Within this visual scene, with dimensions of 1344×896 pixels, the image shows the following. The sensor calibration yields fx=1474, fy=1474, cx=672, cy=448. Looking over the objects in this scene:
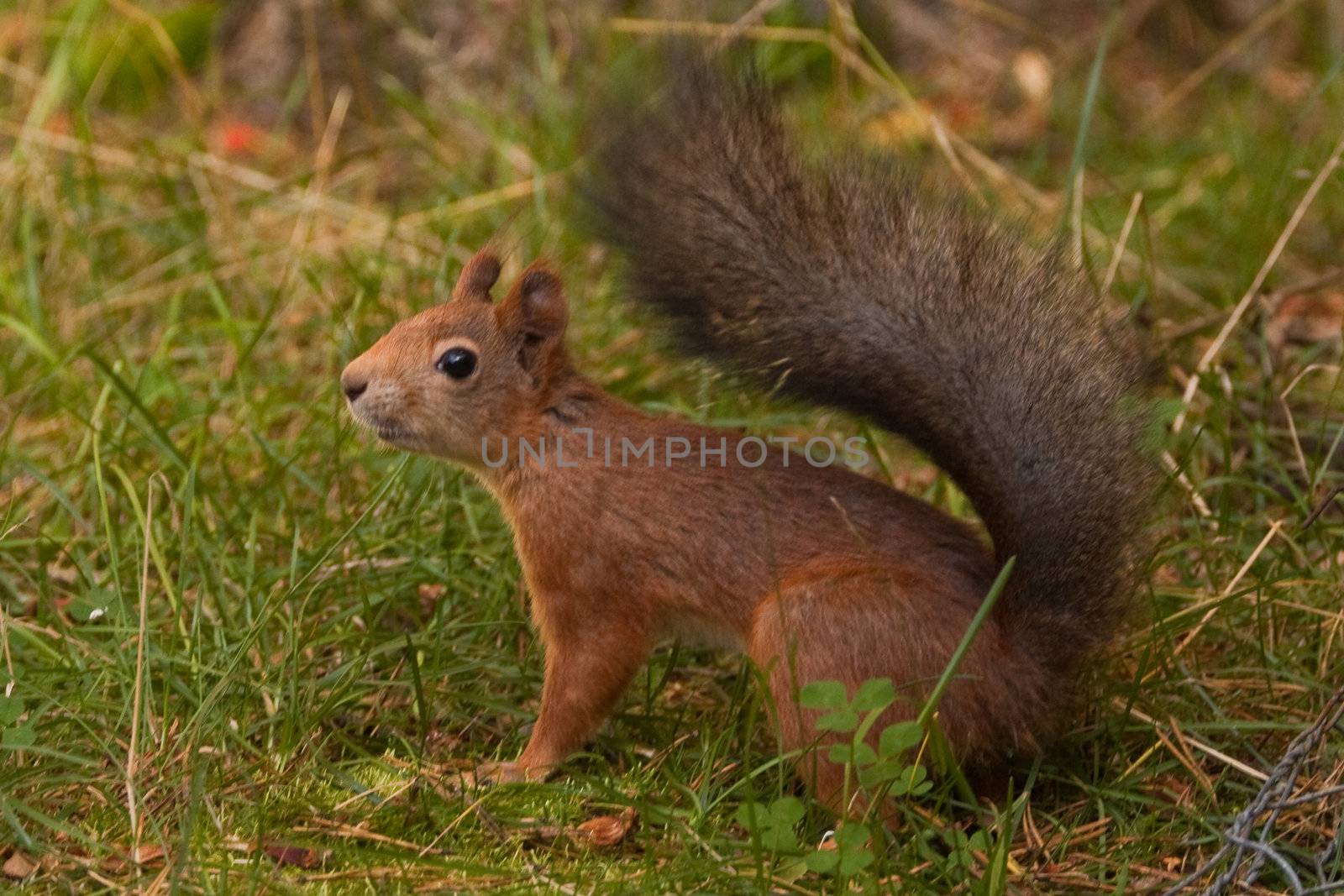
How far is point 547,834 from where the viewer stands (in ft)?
6.86

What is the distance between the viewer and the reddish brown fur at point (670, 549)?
2096 mm

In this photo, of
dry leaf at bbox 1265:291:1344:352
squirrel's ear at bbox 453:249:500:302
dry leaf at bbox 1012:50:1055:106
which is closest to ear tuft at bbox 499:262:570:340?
squirrel's ear at bbox 453:249:500:302

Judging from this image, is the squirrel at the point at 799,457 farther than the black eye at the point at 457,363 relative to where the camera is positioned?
No

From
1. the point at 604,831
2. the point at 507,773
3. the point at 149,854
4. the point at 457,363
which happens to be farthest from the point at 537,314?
the point at 149,854

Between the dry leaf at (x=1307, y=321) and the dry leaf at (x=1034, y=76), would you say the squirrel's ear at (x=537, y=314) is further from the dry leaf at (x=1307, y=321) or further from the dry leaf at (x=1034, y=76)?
the dry leaf at (x=1034, y=76)

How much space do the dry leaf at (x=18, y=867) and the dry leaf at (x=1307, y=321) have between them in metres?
2.57

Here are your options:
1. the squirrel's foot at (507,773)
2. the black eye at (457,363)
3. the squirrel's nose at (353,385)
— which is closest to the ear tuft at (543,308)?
the black eye at (457,363)

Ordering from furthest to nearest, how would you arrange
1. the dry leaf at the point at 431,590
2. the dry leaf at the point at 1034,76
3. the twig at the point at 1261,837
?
the dry leaf at the point at 1034,76 < the dry leaf at the point at 431,590 < the twig at the point at 1261,837

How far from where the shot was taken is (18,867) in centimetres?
194

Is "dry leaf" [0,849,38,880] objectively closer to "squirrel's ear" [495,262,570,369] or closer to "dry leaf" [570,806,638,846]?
"dry leaf" [570,806,638,846]

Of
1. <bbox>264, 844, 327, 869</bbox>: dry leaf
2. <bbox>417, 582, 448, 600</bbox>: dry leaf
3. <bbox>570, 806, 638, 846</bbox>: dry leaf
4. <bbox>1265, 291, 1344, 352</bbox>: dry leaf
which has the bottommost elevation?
<bbox>570, 806, 638, 846</bbox>: dry leaf

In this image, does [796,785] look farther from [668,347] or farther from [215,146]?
[215,146]

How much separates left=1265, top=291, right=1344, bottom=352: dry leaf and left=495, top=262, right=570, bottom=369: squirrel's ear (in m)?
1.65

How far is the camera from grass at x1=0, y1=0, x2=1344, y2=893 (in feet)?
6.72
